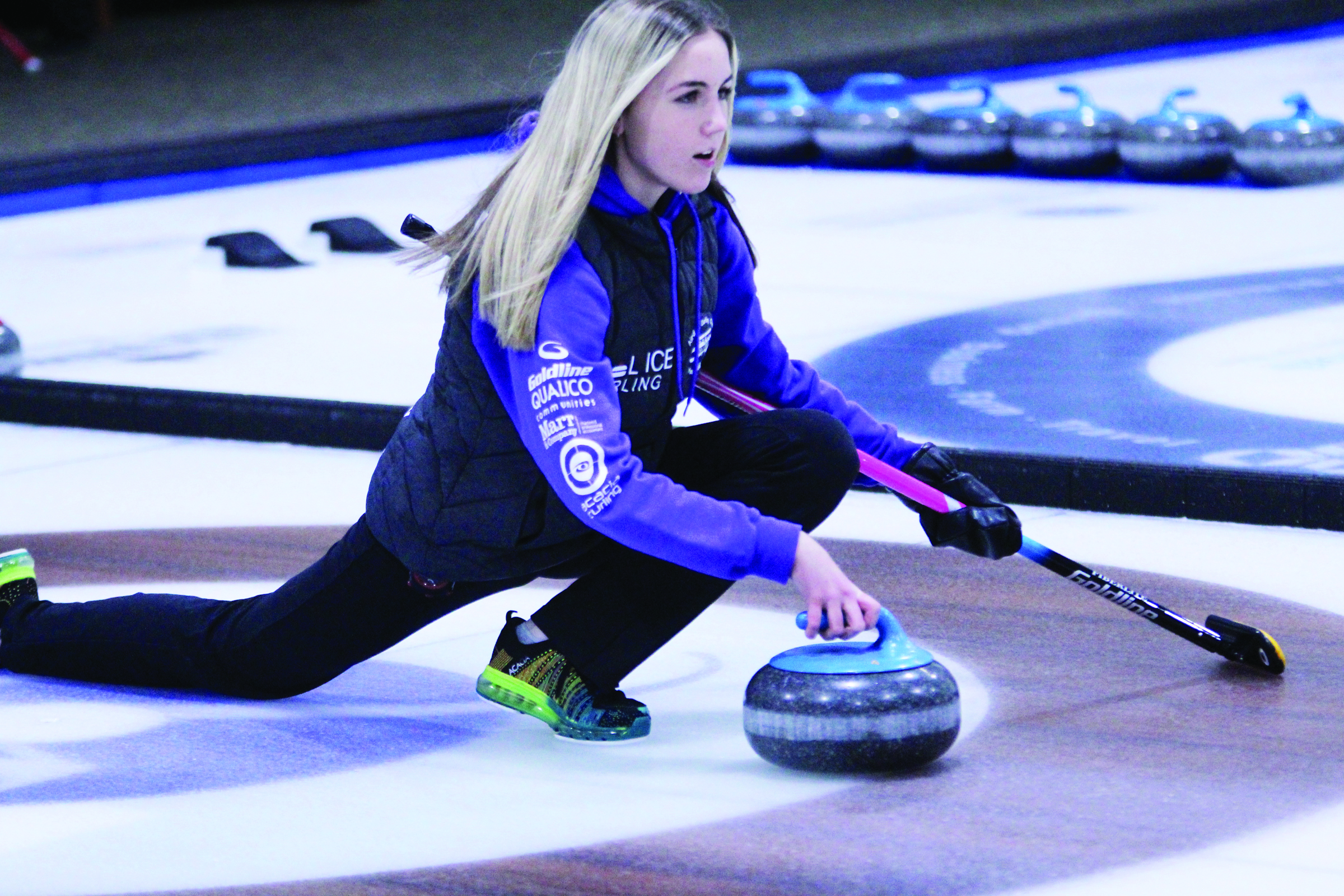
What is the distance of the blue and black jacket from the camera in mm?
2174

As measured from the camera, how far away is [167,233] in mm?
7398

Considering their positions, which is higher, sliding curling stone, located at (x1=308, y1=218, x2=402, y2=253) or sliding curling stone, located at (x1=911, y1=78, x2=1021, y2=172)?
sliding curling stone, located at (x1=911, y1=78, x2=1021, y2=172)

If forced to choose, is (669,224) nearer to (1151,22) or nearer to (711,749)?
(711,749)

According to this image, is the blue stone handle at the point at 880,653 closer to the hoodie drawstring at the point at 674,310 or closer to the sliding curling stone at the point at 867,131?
the hoodie drawstring at the point at 674,310

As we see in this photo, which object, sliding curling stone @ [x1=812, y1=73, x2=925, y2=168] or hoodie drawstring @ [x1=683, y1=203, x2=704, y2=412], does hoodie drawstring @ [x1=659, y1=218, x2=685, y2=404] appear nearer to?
→ hoodie drawstring @ [x1=683, y1=203, x2=704, y2=412]

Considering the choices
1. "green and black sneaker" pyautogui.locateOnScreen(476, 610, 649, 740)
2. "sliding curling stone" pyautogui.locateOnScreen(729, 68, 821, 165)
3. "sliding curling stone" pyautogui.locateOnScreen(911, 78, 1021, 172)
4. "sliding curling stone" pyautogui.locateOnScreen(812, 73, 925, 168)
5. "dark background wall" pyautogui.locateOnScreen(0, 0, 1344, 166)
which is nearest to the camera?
"green and black sneaker" pyautogui.locateOnScreen(476, 610, 649, 740)

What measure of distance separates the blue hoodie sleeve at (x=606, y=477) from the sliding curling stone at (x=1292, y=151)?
5.78m

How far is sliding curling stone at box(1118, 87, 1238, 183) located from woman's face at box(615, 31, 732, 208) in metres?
5.73

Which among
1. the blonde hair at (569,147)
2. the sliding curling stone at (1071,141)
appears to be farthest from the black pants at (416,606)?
the sliding curling stone at (1071,141)

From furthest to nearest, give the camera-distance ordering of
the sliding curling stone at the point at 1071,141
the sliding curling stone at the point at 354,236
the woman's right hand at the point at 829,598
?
the sliding curling stone at the point at 1071,141 < the sliding curling stone at the point at 354,236 < the woman's right hand at the point at 829,598

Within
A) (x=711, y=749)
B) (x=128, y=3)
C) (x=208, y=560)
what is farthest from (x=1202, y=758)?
(x=128, y=3)

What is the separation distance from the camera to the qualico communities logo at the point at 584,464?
85.1 inches

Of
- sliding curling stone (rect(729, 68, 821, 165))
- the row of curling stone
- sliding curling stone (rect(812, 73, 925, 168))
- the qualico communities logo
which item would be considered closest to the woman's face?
the qualico communities logo

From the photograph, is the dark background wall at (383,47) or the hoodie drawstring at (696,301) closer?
the hoodie drawstring at (696,301)
